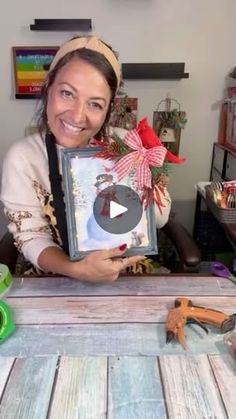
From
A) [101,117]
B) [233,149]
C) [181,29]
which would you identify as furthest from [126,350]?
[181,29]

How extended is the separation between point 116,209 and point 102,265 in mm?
113

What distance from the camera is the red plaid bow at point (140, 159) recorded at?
2.31 ft

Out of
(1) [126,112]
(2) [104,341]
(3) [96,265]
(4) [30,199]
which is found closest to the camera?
(2) [104,341]

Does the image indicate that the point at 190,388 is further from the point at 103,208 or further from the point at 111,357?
the point at 103,208

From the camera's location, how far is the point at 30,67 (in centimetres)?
193

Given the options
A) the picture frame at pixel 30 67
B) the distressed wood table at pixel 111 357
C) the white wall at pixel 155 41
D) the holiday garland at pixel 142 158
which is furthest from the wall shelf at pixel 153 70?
the distressed wood table at pixel 111 357

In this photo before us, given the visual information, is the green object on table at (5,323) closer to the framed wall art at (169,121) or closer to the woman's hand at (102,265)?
the woman's hand at (102,265)

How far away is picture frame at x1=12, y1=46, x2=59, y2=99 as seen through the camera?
191 centimetres

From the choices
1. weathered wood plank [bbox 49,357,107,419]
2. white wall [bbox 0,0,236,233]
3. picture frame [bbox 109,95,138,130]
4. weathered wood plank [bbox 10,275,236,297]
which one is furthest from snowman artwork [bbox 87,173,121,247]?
white wall [bbox 0,0,236,233]

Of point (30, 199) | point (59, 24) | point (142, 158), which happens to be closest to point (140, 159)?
point (142, 158)

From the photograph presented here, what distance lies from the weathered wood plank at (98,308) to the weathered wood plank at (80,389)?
113mm

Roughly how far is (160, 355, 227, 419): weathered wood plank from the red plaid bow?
0.32 meters

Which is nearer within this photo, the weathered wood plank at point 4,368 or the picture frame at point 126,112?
the weathered wood plank at point 4,368

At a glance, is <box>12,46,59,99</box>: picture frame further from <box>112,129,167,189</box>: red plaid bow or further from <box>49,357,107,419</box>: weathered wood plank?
<box>49,357,107,419</box>: weathered wood plank
